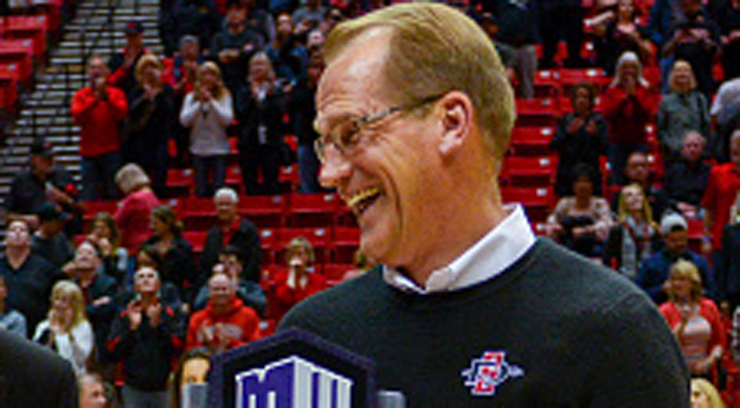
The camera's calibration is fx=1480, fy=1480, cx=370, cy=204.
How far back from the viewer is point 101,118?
42.9ft

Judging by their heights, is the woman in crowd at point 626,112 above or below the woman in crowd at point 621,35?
below

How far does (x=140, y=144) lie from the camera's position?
1323cm

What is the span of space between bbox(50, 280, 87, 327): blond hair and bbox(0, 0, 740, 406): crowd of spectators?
14 millimetres

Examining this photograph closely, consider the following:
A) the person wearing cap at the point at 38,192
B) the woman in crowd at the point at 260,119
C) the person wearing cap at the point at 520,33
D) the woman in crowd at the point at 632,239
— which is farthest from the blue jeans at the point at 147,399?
the person wearing cap at the point at 520,33

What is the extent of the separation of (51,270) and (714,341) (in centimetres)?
470

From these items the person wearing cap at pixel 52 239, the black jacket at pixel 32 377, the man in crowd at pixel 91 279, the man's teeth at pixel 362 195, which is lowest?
the man in crowd at pixel 91 279

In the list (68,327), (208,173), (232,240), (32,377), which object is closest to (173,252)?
(232,240)

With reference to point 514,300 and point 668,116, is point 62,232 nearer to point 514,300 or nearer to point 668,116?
point 668,116

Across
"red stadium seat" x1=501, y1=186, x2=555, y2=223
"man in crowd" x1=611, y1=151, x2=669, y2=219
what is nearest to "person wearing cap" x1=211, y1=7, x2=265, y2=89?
"red stadium seat" x1=501, y1=186, x2=555, y2=223

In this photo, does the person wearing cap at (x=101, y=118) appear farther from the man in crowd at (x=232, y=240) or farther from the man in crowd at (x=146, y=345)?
the man in crowd at (x=146, y=345)

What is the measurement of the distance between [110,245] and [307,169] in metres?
2.30

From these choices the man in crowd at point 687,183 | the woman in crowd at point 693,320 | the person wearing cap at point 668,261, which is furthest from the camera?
the man in crowd at point 687,183

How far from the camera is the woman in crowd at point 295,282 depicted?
33.9ft

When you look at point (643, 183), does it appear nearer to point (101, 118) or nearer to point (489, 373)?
point (101, 118)
